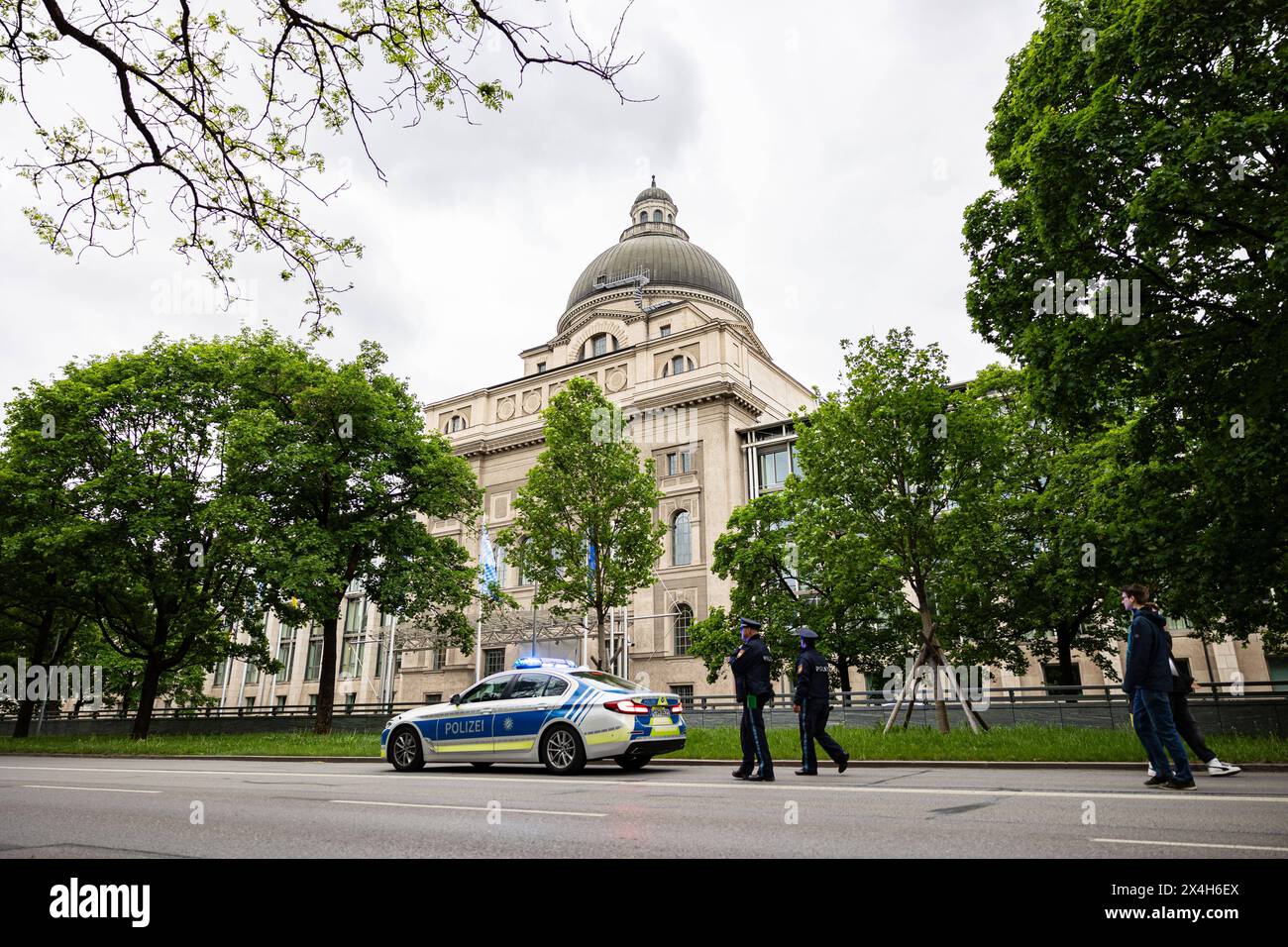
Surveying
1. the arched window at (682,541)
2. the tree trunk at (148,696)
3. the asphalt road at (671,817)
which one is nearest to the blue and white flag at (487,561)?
the arched window at (682,541)

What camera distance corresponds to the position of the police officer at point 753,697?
1048cm

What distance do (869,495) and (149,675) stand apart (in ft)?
84.0

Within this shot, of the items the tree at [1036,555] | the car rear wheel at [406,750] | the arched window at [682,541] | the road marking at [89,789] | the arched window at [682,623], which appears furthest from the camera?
the arched window at [682,541]

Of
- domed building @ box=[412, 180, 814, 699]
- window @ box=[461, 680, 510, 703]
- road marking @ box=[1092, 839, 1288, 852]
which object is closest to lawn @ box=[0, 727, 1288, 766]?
window @ box=[461, 680, 510, 703]

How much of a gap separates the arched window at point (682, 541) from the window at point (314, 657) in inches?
1104

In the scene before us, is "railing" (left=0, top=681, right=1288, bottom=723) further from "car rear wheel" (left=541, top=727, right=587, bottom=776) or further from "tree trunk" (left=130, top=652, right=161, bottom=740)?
"car rear wheel" (left=541, top=727, right=587, bottom=776)

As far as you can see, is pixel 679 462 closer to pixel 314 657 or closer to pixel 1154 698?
pixel 314 657

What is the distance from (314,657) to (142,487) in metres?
34.2

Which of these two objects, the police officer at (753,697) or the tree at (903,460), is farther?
the tree at (903,460)

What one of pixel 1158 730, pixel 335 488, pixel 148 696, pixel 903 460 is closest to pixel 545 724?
pixel 1158 730

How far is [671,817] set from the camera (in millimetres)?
7172

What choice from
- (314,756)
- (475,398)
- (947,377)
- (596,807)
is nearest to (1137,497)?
(947,377)

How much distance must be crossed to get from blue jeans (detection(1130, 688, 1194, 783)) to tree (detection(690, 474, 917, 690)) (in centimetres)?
1366

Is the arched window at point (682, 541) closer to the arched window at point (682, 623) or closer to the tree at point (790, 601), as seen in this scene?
the arched window at point (682, 623)
